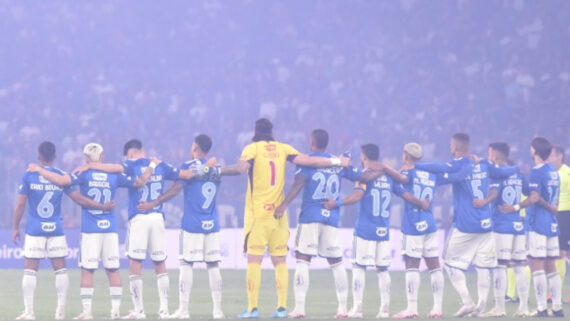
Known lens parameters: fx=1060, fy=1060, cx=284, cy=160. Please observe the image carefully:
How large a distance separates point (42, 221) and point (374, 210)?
14.9ft

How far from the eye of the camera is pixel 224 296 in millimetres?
19828

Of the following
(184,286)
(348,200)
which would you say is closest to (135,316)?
(184,286)

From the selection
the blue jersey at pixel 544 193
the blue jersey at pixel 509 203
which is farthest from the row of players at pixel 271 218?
the blue jersey at pixel 544 193

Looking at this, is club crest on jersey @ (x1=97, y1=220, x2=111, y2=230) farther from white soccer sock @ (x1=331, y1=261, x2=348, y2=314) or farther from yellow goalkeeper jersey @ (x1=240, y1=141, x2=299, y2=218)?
white soccer sock @ (x1=331, y1=261, x2=348, y2=314)

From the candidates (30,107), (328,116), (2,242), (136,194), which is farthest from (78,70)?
(136,194)

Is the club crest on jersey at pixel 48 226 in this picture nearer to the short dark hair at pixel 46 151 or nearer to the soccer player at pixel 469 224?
the short dark hair at pixel 46 151

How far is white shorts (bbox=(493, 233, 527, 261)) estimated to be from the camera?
51.6 ft

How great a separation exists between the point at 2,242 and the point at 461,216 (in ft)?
56.1

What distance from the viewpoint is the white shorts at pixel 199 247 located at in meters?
14.3

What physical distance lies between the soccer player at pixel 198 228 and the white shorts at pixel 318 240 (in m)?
1.15

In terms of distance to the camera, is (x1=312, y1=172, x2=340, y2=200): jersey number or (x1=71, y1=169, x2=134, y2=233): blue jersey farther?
(x1=312, y1=172, x2=340, y2=200): jersey number

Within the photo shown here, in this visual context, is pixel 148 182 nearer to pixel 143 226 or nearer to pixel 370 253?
pixel 143 226

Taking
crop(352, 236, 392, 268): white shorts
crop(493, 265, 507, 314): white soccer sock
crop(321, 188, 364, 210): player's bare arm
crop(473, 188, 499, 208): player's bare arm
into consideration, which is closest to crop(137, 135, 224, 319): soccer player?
crop(321, 188, 364, 210): player's bare arm

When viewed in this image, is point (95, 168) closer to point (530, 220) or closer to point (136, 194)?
point (136, 194)
